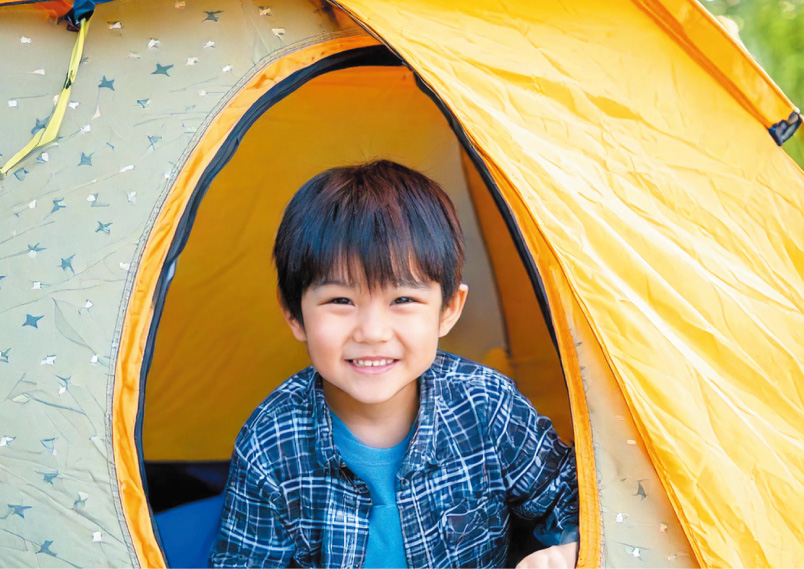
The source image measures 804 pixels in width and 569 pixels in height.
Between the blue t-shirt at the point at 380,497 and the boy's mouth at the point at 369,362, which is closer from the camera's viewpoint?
the boy's mouth at the point at 369,362

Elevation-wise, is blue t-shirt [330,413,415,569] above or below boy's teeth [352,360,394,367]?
below

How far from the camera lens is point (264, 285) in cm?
195

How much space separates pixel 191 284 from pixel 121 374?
80 centimetres

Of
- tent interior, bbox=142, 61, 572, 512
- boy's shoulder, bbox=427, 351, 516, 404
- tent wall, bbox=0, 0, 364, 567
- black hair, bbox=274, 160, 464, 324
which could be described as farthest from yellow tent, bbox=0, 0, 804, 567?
tent interior, bbox=142, 61, 572, 512

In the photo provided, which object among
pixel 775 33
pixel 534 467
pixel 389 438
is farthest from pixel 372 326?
pixel 775 33

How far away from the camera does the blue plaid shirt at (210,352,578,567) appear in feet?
4.30

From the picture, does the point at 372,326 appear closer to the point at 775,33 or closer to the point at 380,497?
the point at 380,497

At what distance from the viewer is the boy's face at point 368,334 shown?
120 cm

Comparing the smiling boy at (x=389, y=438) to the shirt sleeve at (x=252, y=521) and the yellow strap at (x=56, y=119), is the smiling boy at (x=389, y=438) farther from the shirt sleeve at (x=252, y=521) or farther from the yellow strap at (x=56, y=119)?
the yellow strap at (x=56, y=119)

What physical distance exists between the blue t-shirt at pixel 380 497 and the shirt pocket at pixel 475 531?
79 mm

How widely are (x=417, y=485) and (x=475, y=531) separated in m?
0.13

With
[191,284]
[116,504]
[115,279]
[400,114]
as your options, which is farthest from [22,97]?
[400,114]

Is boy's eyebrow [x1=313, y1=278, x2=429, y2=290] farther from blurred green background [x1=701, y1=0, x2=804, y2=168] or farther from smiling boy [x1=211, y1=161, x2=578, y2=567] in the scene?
blurred green background [x1=701, y1=0, x2=804, y2=168]

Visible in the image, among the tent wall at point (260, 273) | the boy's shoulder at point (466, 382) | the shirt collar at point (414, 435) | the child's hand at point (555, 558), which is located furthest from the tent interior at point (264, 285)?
the child's hand at point (555, 558)
